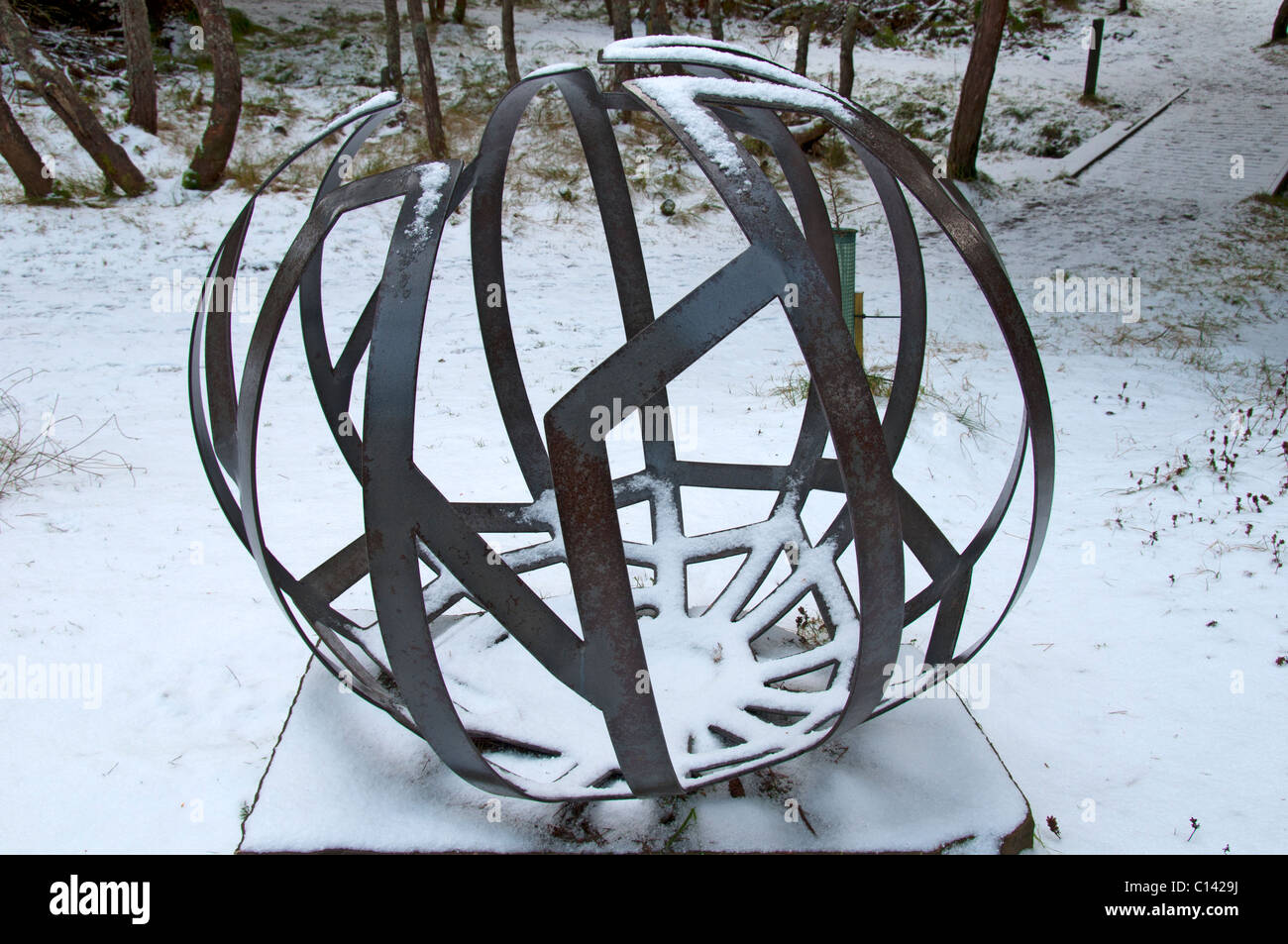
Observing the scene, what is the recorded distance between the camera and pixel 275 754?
2635 millimetres

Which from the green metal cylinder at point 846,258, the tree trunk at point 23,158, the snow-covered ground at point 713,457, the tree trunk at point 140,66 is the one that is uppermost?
the tree trunk at point 140,66

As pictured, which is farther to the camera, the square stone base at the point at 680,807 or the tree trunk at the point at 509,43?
the tree trunk at the point at 509,43

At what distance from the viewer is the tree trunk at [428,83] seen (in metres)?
10.3

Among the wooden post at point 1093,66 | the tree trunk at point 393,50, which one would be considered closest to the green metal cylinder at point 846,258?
the tree trunk at point 393,50

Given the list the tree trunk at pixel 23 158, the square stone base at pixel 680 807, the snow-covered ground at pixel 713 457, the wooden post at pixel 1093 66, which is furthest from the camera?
the wooden post at pixel 1093 66

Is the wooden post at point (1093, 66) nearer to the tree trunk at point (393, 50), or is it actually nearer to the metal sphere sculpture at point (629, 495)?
the tree trunk at point (393, 50)

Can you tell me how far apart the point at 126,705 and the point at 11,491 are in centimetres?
190

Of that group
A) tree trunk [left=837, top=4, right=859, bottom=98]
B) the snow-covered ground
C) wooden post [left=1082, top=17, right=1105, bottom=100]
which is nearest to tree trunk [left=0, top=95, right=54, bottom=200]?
the snow-covered ground

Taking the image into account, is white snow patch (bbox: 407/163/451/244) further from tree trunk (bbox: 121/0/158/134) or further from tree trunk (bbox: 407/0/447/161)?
tree trunk (bbox: 121/0/158/134)

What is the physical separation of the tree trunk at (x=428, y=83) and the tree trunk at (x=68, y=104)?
303cm

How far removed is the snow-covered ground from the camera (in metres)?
2.95

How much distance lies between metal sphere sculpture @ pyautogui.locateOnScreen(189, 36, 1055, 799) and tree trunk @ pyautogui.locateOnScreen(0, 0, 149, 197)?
747 centimetres

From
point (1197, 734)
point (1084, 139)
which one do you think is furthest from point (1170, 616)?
point (1084, 139)

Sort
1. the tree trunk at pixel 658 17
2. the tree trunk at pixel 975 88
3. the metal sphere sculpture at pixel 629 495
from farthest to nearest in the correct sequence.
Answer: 1. the tree trunk at pixel 658 17
2. the tree trunk at pixel 975 88
3. the metal sphere sculpture at pixel 629 495
